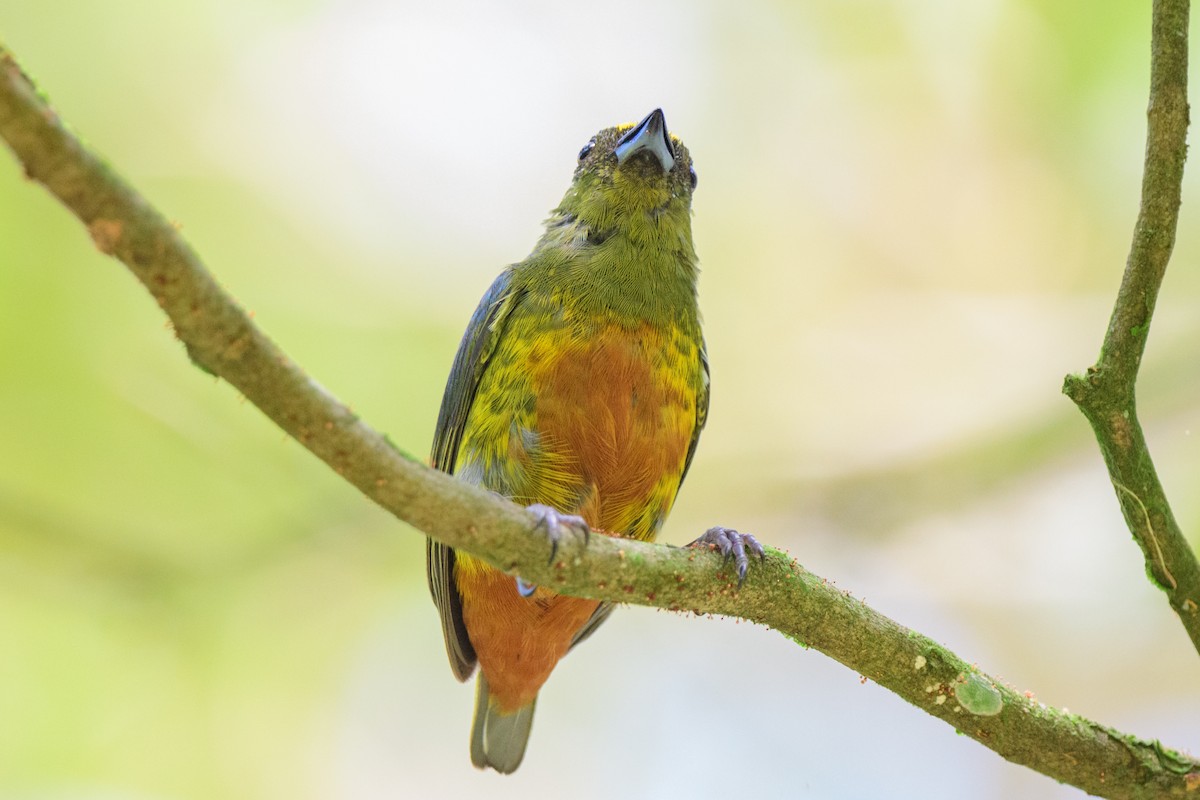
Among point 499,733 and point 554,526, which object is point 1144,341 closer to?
point 554,526

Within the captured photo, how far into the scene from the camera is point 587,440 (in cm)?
359

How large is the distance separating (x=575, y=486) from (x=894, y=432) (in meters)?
3.55

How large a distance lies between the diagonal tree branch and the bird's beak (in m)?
1.95

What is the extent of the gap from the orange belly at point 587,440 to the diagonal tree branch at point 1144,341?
134 cm

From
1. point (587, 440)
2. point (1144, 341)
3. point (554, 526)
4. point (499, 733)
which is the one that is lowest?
point (554, 526)

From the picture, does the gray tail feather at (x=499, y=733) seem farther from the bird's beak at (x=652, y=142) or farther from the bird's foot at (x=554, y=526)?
the bird's beak at (x=652, y=142)

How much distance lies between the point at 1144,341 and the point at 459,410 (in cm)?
225

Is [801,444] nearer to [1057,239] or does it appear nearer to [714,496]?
[714,496]

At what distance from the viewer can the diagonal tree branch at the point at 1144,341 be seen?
8.67 feet

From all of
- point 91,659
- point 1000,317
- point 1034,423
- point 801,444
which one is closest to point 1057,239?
point 1000,317

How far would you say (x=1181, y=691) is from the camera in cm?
624

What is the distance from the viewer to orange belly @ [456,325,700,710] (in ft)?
11.8

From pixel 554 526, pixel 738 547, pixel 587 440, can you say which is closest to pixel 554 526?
pixel 554 526

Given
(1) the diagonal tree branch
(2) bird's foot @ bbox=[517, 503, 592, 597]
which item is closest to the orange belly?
(2) bird's foot @ bbox=[517, 503, 592, 597]
